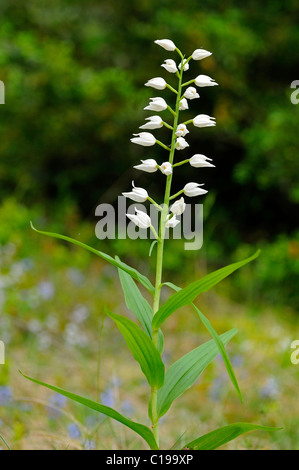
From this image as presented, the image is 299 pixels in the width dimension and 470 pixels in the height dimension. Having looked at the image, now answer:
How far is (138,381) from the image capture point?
125 inches

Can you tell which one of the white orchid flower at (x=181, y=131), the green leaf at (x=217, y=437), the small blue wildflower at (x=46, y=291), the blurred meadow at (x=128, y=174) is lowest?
the green leaf at (x=217, y=437)

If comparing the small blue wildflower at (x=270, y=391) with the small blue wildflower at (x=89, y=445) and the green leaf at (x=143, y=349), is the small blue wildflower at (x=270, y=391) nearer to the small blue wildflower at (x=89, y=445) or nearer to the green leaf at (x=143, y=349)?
the small blue wildflower at (x=89, y=445)

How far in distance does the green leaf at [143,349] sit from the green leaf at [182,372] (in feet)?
0.18

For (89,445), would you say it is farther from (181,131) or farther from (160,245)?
(181,131)

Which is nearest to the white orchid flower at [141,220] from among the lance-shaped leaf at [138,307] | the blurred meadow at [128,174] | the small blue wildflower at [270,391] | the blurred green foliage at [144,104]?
the lance-shaped leaf at [138,307]

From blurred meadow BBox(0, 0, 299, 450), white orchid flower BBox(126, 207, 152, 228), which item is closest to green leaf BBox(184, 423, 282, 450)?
white orchid flower BBox(126, 207, 152, 228)

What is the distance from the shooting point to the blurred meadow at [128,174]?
3572mm

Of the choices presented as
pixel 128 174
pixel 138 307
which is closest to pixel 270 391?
pixel 138 307

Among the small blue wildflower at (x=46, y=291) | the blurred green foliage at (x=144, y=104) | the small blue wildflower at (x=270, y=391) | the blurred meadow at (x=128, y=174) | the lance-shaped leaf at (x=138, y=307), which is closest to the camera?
the lance-shaped leaf at (x=138, y=307)

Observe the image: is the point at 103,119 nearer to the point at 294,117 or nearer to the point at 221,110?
the point at 221,110

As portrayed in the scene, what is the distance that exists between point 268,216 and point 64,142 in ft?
6.15

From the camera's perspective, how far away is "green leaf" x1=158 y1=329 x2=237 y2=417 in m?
1.39
